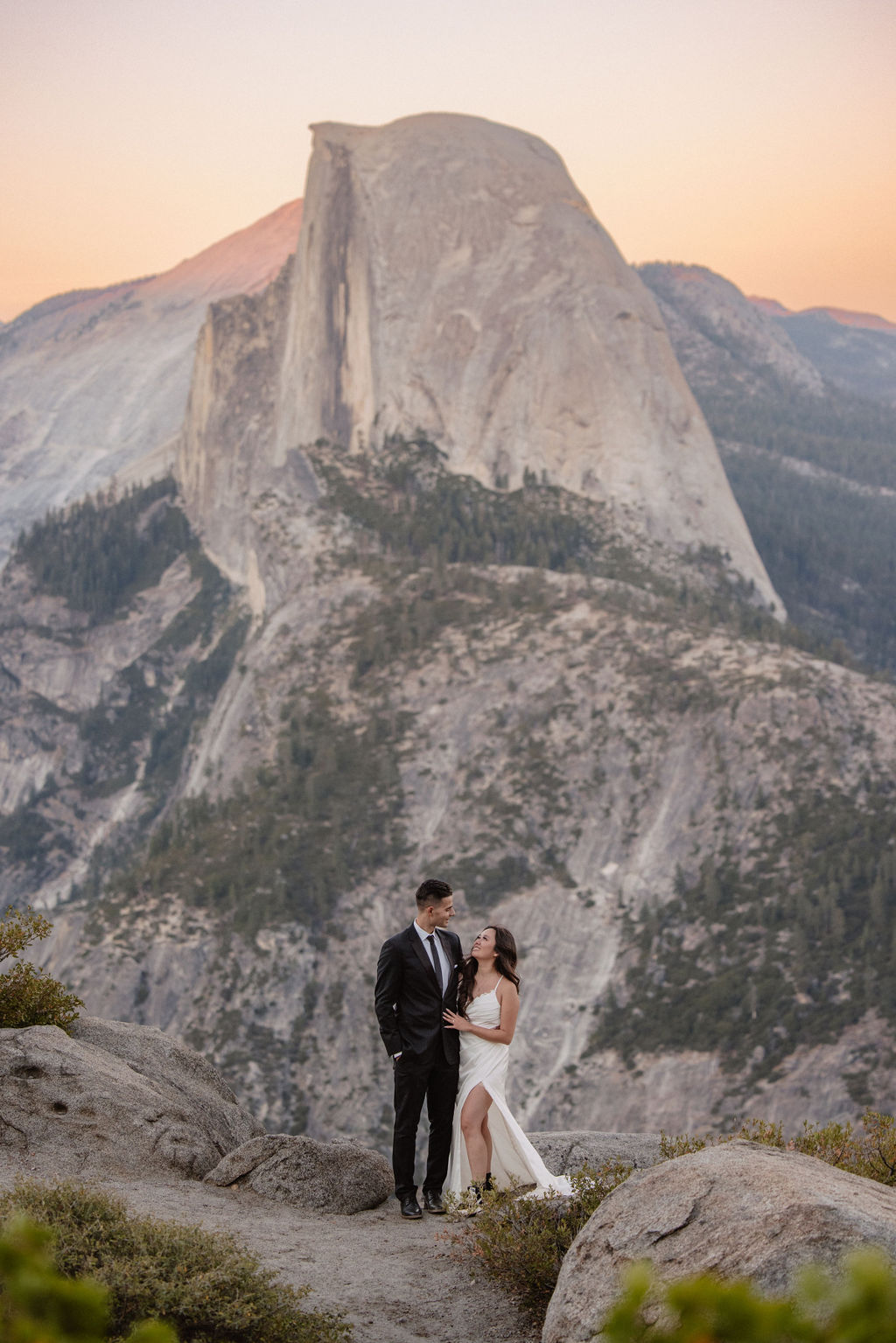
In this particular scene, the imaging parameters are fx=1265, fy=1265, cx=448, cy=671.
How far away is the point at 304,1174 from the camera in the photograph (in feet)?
41.8

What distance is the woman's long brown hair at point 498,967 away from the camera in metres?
11.8

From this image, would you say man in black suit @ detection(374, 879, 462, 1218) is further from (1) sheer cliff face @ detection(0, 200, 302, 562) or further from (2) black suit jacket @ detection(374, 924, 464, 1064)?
(1) sheer cliff face @ detection(0, 200, 302, 562)

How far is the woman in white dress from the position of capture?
458 inches

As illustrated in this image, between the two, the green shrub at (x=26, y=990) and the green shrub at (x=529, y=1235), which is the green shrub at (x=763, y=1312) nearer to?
the green shrub at (x=529, y=1235)

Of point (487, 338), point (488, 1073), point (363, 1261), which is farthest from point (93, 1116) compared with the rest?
point (487, 338)

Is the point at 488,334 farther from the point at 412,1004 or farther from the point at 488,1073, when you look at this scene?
the point at 488,1073

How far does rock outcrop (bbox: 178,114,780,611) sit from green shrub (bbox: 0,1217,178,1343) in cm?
8028

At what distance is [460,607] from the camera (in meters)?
70.3

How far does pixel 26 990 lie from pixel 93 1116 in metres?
2.25

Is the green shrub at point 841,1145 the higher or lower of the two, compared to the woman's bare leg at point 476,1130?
lower

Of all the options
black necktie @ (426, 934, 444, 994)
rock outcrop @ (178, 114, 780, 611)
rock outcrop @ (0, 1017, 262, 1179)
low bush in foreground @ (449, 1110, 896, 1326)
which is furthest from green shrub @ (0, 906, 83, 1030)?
rock outcrop @ (178, 114, 780, 611)

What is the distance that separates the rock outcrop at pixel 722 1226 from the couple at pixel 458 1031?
9.38 ft

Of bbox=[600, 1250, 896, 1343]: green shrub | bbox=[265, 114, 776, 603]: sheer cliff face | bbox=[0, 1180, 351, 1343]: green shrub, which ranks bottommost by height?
bbox=[0, 1180, 351, 1343]: green shrub

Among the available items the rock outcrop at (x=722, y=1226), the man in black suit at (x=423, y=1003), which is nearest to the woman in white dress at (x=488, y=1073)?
the man in black suit at (x=423, y=1003)
